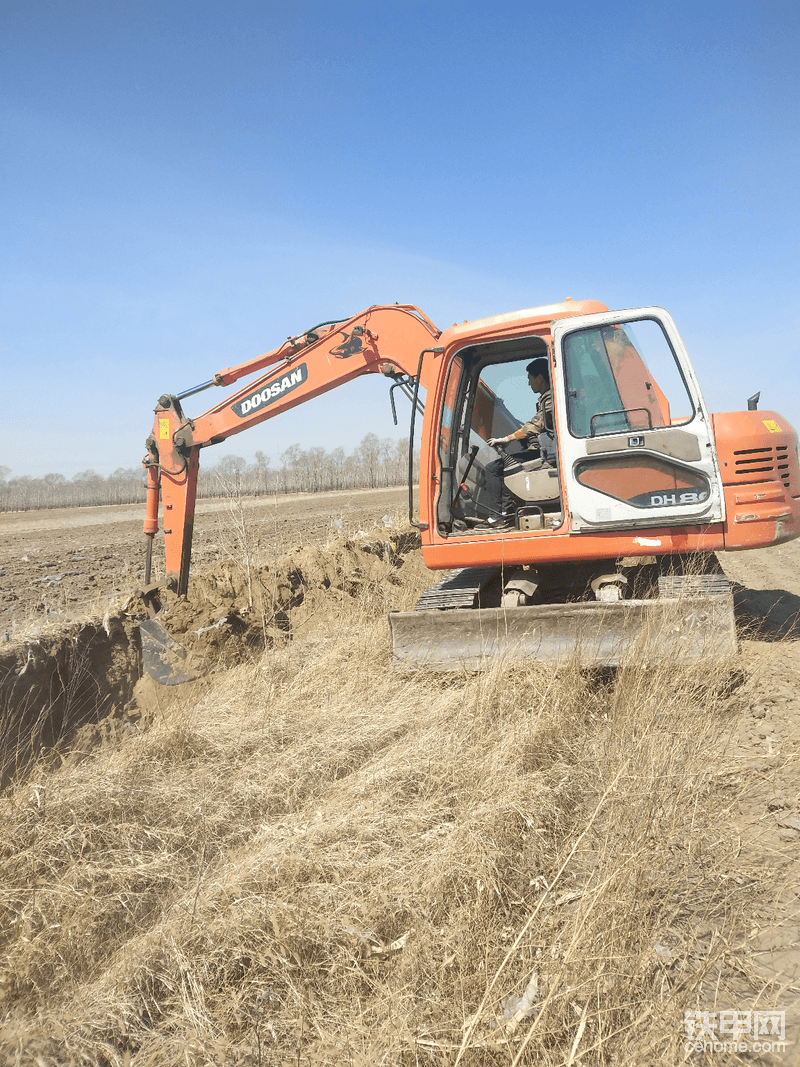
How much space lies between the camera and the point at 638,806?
2.87 m

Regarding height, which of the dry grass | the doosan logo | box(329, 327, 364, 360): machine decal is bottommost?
the dry grass

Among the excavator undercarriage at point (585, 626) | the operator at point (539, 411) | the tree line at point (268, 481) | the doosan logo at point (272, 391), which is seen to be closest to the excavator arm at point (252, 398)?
the doosan logo at point (272, 391)

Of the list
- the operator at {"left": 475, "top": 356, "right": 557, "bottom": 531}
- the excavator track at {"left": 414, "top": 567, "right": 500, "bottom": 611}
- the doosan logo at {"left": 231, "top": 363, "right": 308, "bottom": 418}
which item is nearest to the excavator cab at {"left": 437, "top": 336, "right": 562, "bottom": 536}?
the operator at {"left": 475, "top": 356, "right": 557, "bottom": 531}

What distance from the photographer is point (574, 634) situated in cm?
467

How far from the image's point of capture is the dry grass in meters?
2.06

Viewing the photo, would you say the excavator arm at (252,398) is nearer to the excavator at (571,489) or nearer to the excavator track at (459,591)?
the excavator at (571,489)

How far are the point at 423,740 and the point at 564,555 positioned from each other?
72.4 inches

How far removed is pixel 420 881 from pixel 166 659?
406 centimetres

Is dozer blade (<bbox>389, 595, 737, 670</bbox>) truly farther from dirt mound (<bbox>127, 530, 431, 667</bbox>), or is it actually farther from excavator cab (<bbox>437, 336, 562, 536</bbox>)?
dirt mound (<bbox>127, 530, 431, 667</bbox>)

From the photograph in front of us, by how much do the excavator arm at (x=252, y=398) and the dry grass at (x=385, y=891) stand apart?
2.71 meters

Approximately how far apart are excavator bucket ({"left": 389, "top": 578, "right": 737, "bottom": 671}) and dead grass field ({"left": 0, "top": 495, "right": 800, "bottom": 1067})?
0.18 metres

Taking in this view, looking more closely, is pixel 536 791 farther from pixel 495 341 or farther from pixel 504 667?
pixel 495 341

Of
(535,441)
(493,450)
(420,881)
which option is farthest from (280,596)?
(420,881)

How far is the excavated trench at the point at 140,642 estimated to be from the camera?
5.20m
